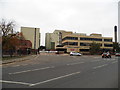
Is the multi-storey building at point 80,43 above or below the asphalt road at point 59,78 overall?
above

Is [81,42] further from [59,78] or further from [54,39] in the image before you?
[59,78]

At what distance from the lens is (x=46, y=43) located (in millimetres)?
153125

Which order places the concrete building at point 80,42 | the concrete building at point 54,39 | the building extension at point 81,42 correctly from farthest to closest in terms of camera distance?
the concrete building at point 54,39
the building extension at point 81,42
the concrete building at point 80,42

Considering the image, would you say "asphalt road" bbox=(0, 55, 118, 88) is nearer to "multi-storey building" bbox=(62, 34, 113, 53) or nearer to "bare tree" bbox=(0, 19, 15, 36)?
"bare tree" bbox=(0, 19, 15, 36)

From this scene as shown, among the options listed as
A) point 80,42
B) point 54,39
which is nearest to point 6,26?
point 80,42

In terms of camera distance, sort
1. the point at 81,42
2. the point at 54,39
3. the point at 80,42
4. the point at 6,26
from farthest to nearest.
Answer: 1. the point at 54,39
2. the point at 81,42
3. the point at 80,42
4. the point at 6,26

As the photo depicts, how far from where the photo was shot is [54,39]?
135 metres

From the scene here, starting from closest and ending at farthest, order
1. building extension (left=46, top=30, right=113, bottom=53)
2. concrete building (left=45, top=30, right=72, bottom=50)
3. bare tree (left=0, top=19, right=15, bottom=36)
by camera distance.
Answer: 1. bare tree (left=0, top=19, right=15, bottom=36)
2. building extension (left=46, top=30, right=113, bottom=53)
3. concrete building (left=45, top=30, right=72, bottom=50)

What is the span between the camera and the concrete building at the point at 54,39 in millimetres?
126269

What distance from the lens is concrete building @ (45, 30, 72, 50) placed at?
126 m

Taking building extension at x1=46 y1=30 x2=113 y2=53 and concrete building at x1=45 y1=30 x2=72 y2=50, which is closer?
building extension at x1=46 y1=30 x2=113 y2=53

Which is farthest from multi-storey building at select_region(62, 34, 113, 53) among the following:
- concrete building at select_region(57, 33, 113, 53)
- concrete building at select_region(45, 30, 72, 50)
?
concrete building at select_region(45, 30, 72, 50)

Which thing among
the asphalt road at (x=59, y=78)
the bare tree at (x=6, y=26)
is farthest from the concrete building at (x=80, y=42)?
the asphalt road at (x=59, y=78)

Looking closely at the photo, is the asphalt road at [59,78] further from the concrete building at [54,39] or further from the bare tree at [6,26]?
the concrete building at [54,39]
